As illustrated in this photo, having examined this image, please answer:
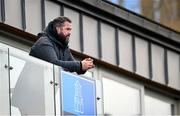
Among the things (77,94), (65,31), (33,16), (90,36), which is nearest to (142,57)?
(90,36)

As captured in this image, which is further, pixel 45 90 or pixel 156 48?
pixel 156 48

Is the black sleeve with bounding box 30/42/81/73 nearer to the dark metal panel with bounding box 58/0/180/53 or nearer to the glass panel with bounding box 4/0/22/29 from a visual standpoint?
the glass panel with bounding box 4/0/22/29

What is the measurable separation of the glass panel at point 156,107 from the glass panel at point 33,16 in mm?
4022

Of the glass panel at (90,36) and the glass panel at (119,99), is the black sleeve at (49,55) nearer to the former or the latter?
the glass panel at (90,36)

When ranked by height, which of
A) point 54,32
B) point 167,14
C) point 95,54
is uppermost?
point 167,14

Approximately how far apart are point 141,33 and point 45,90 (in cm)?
764

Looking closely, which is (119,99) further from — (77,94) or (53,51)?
(53,51)

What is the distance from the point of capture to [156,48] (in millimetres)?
18188

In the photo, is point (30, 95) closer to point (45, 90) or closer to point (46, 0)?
point (45, 90)

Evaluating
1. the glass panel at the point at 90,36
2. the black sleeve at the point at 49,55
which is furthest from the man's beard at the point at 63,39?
the glass panel at the point at 90,36

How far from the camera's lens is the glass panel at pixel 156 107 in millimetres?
17984

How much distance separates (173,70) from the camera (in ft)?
61.2

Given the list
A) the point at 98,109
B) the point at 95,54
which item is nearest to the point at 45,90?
the point at 98,109

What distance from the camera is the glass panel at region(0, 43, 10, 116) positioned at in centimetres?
955
